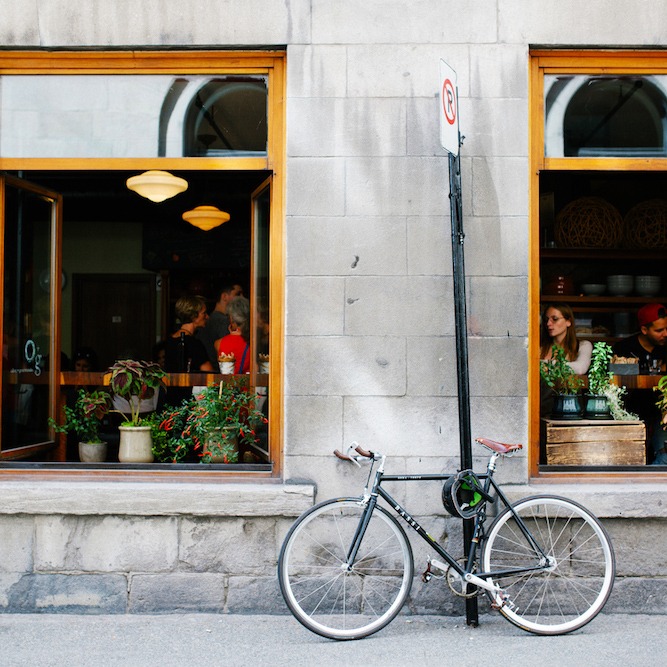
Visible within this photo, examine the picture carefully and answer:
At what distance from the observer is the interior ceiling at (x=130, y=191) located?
244 inches

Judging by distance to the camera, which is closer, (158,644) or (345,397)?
(158,644)

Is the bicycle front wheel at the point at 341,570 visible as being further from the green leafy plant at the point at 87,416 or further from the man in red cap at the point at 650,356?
the man in red cap at the point at 650,356

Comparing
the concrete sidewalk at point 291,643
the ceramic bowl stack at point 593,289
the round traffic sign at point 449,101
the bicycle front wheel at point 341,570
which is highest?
the round traffic sign at point 449,101

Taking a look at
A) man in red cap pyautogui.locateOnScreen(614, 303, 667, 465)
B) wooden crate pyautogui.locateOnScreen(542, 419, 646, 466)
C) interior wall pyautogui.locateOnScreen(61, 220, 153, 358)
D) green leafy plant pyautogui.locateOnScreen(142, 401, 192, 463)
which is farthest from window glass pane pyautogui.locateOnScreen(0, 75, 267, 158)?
interior wall pyautogui.locateOnScreen(61, 220, 153, 358)

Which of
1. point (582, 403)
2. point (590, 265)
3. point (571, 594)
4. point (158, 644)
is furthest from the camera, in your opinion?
point (590, 265)

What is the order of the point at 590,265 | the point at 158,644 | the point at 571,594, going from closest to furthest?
the point at 158,644
the point at 571,594
the point at 590,265

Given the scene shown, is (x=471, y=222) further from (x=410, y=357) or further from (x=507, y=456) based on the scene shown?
(x=507, y=456)

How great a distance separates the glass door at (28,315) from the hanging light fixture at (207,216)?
2349mm

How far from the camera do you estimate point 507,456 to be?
558 centimetres

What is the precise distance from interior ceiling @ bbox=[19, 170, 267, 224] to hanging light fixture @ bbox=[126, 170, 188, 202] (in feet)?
0.24

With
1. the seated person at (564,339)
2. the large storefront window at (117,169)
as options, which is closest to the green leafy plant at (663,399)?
the seated person at (564,339)

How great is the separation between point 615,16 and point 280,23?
7.10 feet

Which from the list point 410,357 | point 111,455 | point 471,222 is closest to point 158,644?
point 111,455

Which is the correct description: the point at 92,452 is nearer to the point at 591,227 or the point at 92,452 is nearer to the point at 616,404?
the point at 616,404
